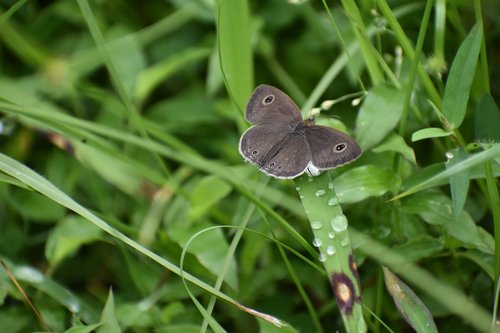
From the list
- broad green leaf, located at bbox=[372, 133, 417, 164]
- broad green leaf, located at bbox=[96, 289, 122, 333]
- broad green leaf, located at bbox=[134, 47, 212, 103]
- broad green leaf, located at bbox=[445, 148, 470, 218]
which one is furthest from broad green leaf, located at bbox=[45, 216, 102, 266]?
broad green leaf, located at bbox=[445, 148, 470, 218]

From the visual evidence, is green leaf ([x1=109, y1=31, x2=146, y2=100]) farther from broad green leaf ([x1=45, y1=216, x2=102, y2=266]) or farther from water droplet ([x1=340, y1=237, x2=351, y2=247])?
water droplet ([x1=340, y1=237, x2=351, y2=247])

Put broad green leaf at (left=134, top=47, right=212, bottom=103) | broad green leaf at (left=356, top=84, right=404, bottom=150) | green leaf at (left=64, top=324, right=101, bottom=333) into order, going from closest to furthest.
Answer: green leaf at (left=64, top=324, right=101, bottom=333)
broad green leaf at (left=356, top=84, right=404, bottom=150)
broad green leaf at (left=134, top=47, right=212, bottom=103)

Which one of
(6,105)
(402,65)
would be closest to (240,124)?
(402,65)

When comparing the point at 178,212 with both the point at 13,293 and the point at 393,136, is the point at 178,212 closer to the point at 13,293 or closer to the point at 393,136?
the point at 13,293

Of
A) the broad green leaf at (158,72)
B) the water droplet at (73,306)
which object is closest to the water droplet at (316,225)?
the water droplet at (73,306)

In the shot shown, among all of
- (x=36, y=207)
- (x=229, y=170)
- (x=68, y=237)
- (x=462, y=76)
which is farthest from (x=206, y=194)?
(x=462, y=76)

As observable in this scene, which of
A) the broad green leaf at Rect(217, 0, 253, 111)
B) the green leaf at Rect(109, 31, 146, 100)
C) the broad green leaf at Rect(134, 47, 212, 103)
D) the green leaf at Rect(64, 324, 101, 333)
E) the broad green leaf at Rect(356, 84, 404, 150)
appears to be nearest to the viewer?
the green leaf at Rect(64, 324, 101, 333)

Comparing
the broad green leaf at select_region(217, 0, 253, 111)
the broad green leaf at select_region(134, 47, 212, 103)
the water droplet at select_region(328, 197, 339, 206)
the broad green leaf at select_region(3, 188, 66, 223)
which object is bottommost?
the water droplet at select_region(328, 197, 339, 206)
